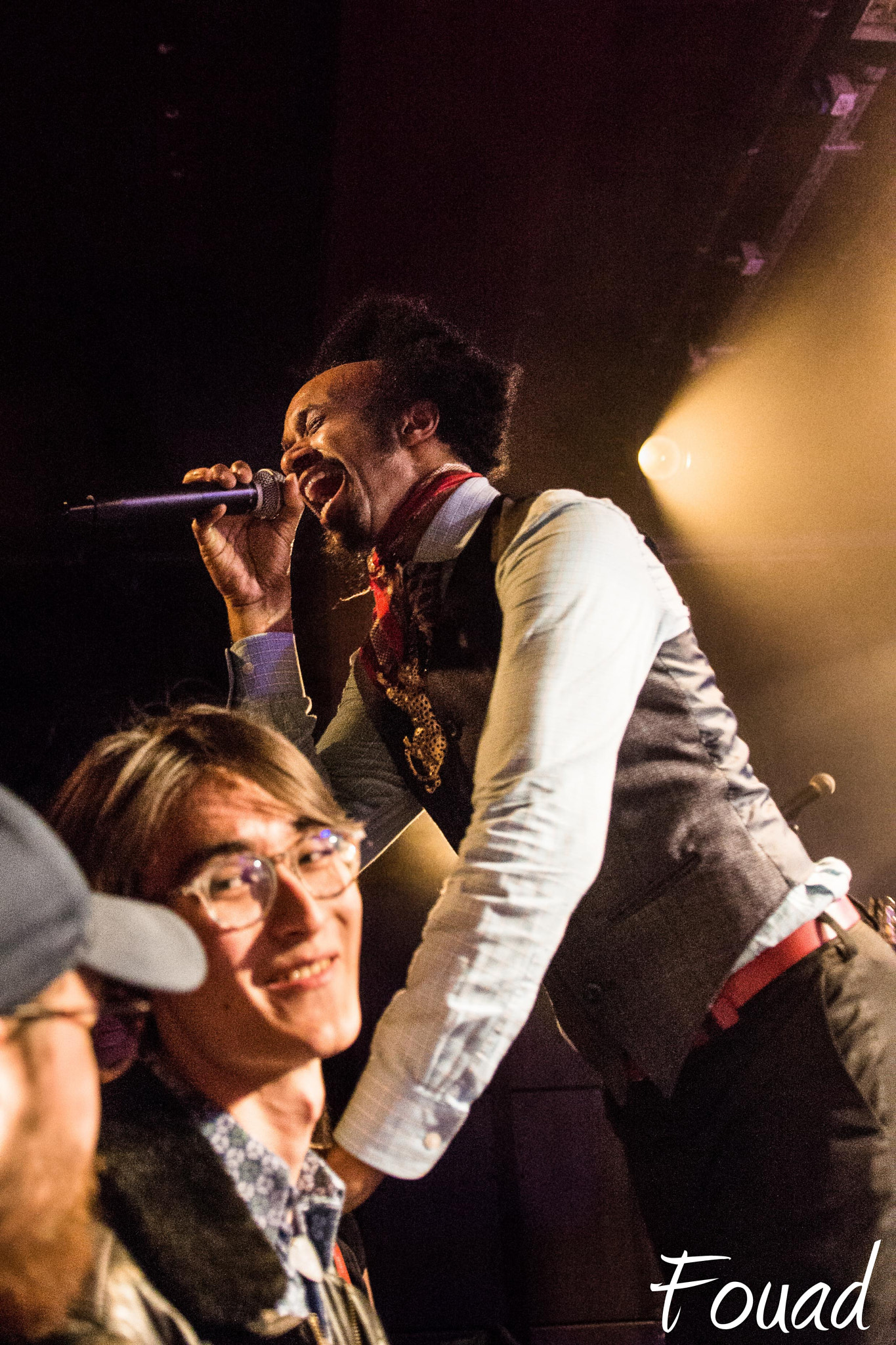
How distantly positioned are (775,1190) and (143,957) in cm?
100

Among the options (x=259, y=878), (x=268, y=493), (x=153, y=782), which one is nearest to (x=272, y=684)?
(x=268, y=493)

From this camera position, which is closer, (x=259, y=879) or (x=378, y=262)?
(x=259, y=879)

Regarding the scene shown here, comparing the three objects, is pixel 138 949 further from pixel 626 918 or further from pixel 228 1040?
pixel 626 918

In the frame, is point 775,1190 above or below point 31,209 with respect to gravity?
below

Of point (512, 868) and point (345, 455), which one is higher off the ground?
point (345, 455)

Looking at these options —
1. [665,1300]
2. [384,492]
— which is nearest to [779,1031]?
[665,1300]

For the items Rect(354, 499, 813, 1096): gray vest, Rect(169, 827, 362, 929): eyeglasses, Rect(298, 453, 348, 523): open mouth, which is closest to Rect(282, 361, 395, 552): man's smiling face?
Rect(298, 453, 348, 523): open mouth

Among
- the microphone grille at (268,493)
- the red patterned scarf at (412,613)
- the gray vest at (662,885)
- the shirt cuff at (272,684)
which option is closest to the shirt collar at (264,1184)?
the gray vest at (662,885)

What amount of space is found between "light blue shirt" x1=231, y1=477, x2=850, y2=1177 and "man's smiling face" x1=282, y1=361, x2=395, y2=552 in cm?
47

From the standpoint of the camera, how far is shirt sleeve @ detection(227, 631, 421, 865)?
183 cm

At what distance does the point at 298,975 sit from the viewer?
1015mm

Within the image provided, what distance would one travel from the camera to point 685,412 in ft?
10.2

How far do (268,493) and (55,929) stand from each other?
152cm

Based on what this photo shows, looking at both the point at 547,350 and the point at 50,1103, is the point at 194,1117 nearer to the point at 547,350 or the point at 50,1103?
the point at 50,1103
